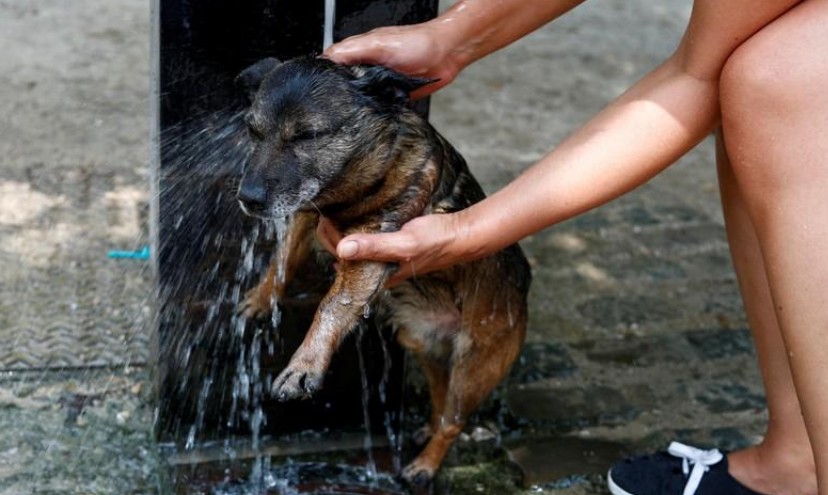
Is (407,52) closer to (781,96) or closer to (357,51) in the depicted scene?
(357,51)

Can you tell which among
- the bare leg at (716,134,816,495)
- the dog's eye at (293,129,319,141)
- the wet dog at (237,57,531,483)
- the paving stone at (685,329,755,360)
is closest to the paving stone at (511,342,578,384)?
the wet dog at (237,57,531,483)

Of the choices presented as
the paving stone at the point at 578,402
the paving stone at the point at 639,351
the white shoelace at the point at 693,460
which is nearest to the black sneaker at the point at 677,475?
the white shoelace at the point at 693,460

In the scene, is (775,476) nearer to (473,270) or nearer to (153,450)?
(473,270)

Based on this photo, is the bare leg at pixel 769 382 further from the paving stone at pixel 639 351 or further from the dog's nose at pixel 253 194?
the dog's nose at pixel 253 194

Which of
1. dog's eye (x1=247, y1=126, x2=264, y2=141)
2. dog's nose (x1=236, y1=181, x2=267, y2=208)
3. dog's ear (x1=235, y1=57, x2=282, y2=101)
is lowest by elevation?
dog's nose (x1=236, y1=181, x2=267, y2=208)

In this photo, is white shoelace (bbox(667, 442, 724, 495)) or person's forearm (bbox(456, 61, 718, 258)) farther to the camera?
white shoelace (bbox(667, 442, 724, 495))

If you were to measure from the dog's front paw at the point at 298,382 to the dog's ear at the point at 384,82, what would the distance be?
0.77m

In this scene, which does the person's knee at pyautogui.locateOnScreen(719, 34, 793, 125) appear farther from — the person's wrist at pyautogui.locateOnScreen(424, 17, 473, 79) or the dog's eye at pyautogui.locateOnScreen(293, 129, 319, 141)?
the dog's eye at pyautogui.locateOnScreen(293, 129, 319, 141)

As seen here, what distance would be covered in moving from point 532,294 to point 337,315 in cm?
172

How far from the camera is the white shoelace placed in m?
3.41

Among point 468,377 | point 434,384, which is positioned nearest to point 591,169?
point 468,377

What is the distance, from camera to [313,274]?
3.70 m

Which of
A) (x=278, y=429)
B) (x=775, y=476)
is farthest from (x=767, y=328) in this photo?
(x=278, y=429)

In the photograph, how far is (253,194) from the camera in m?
2.99
